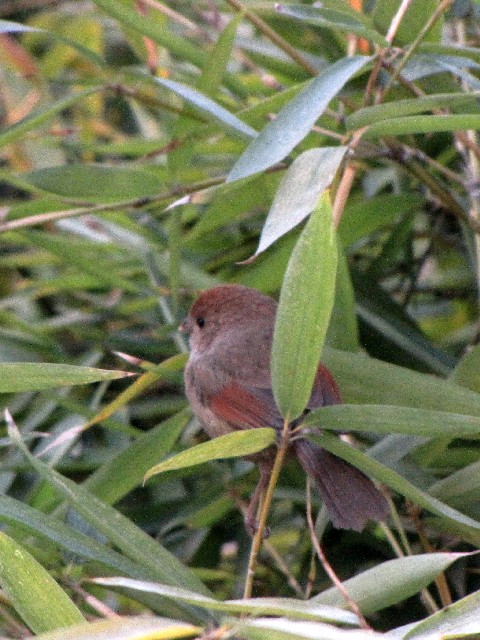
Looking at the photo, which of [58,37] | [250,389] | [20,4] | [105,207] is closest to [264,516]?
[250,389]

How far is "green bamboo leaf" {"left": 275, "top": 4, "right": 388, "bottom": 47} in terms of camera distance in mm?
2193

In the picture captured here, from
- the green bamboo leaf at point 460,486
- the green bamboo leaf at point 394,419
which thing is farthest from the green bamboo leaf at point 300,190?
the green bamboo leaf at point 460,486

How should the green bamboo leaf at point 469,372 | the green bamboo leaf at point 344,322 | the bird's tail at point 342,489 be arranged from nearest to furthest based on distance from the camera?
the bird's tail at point 342,489
the green bamboo leaf at point 469,372
the green bamboo leaf at point 344,322

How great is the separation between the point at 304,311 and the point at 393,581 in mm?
462

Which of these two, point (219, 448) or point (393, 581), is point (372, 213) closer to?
point (219, 448)

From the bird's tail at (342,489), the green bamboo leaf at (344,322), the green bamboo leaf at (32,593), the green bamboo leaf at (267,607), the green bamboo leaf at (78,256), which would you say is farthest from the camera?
the green bamboo leaf at (78,256)

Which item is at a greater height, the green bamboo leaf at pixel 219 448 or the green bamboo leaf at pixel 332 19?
the green bamboo leaf at pixel 332 19

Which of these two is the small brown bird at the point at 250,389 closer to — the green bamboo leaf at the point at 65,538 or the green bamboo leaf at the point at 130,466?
the green bamboo leaf at the point at 130,466

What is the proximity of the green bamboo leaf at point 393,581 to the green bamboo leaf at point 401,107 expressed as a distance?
92 centimetres

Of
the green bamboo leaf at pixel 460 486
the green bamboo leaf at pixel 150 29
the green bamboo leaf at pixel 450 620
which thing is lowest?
the green bamboo leaf at pixel 460 486

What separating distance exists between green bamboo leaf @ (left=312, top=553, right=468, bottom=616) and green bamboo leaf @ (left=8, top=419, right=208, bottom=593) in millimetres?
307

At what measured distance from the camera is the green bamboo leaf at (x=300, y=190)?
183 centimetres

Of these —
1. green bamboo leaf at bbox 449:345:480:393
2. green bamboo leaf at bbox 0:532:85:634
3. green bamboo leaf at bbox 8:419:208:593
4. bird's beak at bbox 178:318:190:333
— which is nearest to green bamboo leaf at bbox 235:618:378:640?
green bamboo leaf at bbox 0:532:85:634

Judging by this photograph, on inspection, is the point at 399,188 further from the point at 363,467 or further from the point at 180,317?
the point at 363,467
